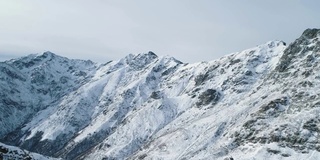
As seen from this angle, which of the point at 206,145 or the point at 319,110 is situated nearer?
the point at 319,110

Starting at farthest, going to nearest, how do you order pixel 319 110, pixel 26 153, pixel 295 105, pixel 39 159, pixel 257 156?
pixel 295 105 → pixel 319 110 → pixel 257 156 → pixel 39 159 → pixel 26 153

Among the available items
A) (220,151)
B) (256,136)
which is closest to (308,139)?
(256,136)

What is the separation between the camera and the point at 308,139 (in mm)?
164625

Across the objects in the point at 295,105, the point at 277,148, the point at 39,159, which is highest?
the point at 39,159

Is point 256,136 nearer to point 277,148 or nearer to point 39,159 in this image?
point 277,148

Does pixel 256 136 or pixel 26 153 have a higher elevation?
pixel 26 153

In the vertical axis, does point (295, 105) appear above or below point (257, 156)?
above

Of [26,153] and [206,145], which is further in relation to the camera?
[206,145]

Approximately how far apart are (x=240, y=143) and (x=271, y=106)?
2479 centimetres

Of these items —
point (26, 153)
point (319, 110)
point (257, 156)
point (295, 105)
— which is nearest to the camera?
point (26, 153)

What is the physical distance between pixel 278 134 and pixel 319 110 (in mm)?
19878

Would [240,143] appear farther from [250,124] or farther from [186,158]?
[186,158]

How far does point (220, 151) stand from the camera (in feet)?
600

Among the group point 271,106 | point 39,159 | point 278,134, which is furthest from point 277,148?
point 39,159
